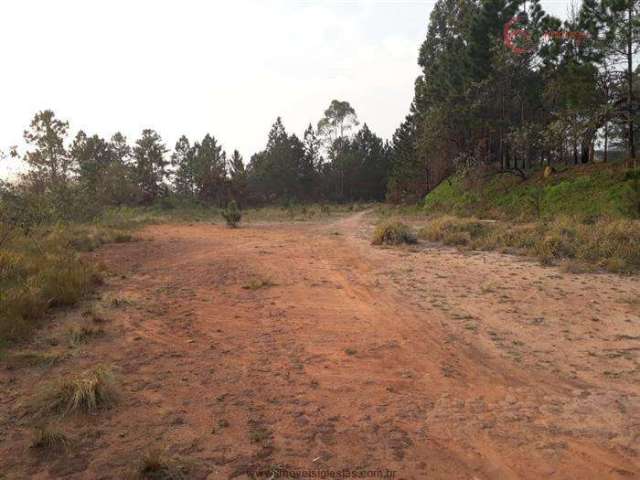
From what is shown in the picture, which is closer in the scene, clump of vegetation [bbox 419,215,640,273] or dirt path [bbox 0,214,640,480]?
dirt path [bbox 0,214,640,480]

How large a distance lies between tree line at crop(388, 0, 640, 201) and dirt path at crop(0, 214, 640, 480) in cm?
1384

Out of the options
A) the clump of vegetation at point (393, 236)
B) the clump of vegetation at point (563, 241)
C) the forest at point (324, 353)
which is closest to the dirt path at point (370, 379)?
the forest at point (324, 353)

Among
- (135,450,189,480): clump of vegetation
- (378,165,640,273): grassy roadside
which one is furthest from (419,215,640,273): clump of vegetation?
(135,450,189,480): clump of vegetation

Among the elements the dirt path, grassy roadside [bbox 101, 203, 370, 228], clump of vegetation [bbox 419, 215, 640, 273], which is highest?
grassy roadside [bbox 101, 203, 370, 228]

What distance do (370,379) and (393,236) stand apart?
9.07 m

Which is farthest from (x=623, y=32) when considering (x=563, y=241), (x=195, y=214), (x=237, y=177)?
(x=237, y=177)

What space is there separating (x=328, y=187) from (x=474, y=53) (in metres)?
34.0

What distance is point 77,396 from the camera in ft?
12.0

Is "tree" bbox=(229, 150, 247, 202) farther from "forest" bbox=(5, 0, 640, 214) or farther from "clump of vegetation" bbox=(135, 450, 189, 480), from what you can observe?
"clump of vegetation" bbox=(135, 450, 189, 480)

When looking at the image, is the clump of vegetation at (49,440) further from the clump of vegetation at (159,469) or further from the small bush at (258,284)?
the small bush at (258,284)

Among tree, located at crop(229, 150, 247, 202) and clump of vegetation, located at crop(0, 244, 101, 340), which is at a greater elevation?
tree, located at crop(229, 150, 247, 202)

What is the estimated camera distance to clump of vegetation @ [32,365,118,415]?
3664mm

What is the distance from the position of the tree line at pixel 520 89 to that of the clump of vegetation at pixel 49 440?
19.1 m

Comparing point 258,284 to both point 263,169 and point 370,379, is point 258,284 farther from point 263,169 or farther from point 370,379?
point 263,169
